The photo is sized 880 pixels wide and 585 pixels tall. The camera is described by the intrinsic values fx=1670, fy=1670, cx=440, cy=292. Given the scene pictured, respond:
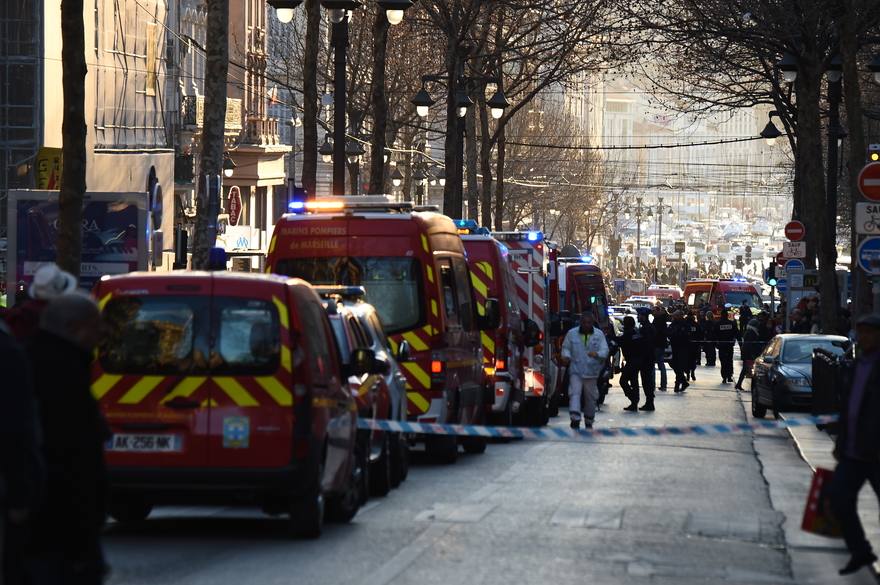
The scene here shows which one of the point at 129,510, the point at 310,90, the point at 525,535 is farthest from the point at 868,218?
the point at 310,90

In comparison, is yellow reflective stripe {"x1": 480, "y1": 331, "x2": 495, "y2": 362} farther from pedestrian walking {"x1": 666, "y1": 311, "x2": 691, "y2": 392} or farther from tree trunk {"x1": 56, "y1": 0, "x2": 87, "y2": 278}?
pedestrian walking {"x1": 666, "y1": 311, "x2": 691, "y2": 392}

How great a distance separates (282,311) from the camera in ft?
34.4

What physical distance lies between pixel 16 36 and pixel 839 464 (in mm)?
28856

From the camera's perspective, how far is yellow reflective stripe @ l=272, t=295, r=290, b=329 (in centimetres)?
1048

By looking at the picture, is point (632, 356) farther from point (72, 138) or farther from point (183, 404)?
point (183, 404)

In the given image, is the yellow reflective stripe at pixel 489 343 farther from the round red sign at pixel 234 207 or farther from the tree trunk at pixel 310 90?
the round red sign at pixel 234 207

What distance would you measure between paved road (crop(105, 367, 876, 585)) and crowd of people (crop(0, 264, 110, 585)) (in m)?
3.02

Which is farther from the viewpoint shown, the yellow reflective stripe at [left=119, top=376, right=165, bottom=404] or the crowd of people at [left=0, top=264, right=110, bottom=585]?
the yellow reflective stripe at [left=119, top=376, right=165, bottom=404]

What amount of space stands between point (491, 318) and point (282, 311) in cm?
792

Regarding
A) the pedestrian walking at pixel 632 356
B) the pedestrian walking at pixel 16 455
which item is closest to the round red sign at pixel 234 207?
the pedestrian walking at pixel 632 356

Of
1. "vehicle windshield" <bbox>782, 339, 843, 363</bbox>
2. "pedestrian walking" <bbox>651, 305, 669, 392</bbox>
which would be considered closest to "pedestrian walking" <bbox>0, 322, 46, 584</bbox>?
"vehicle windshield" <bbox>782, 339, 843, 363</bbox>

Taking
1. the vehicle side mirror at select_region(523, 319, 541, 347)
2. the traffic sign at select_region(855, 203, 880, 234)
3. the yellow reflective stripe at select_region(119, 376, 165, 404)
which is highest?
the traffic sign at select_region(855, 203, 880, 234)

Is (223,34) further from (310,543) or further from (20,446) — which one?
(20,446)

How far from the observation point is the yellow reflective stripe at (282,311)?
34.4 ft
